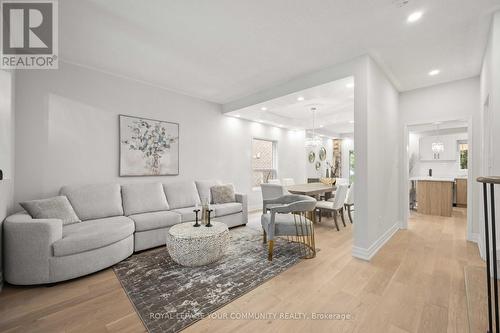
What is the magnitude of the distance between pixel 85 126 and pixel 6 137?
96 cm

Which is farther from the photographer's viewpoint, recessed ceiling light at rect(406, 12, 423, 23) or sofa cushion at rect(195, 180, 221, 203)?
sofa cushion at rect(195, 180, 221, 203)

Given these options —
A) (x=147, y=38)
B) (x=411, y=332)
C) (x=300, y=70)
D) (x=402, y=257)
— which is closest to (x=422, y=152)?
(x=402, y=257)

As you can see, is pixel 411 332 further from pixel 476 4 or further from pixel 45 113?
pixel 45 113

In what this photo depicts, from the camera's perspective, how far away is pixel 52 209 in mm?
2602

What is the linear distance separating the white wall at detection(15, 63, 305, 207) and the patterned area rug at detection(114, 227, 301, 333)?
5.35ft

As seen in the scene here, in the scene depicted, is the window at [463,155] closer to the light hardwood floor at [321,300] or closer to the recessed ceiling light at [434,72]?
the recessed ceiling light at [434,72]

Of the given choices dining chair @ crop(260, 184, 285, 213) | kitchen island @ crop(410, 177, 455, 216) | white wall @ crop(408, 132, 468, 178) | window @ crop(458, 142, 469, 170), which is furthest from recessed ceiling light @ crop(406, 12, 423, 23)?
window @ crop(458, 142, 469, 170)

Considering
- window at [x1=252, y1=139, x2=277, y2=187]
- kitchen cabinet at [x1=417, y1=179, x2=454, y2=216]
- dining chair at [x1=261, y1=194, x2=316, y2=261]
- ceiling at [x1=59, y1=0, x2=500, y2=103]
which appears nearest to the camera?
ceiling at [x1=59, y1=0, x2=500, y2=103]

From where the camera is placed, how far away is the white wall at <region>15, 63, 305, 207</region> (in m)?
2.90

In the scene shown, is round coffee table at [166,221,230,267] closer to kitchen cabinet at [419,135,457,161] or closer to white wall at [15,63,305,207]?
white wall at [15,63,305,207]

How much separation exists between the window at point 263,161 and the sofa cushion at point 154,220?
3097mm

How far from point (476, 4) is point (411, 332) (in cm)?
298

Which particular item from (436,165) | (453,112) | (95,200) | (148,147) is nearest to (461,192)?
(436,165)

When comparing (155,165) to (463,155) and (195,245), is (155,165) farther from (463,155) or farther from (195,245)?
(463,155)
